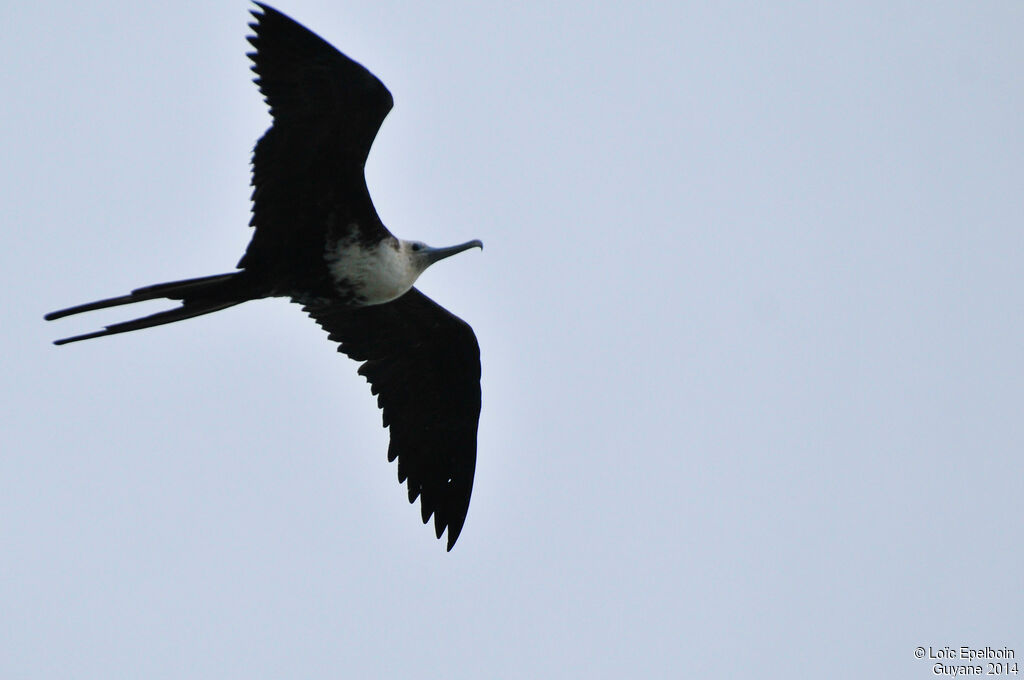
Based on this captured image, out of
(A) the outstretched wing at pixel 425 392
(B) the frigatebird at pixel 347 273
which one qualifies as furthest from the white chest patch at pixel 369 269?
(A) the outstretched wing at pixel 425 392

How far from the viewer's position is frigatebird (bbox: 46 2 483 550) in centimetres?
656

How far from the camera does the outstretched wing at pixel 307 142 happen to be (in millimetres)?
6516

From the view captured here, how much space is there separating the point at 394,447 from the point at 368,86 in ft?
8.33

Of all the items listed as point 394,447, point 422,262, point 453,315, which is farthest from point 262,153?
point 394,447

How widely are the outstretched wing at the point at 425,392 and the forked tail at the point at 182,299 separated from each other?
1250 millimetres

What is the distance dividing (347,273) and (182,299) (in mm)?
954

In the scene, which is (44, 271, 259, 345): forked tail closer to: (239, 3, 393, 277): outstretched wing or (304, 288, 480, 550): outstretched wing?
(239, 3, 393, 277): outstretched wing

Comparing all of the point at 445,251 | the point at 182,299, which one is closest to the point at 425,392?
the point at 445,251

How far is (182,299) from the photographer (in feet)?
21.9

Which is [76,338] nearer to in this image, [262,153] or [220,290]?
[220,290]

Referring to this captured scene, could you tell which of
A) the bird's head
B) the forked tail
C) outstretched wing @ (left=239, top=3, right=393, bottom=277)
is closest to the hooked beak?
the bird's head

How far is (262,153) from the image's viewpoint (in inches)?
268

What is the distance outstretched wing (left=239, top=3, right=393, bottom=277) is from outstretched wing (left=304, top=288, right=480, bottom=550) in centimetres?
100

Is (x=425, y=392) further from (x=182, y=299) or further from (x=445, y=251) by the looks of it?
(x=182, y=299)
